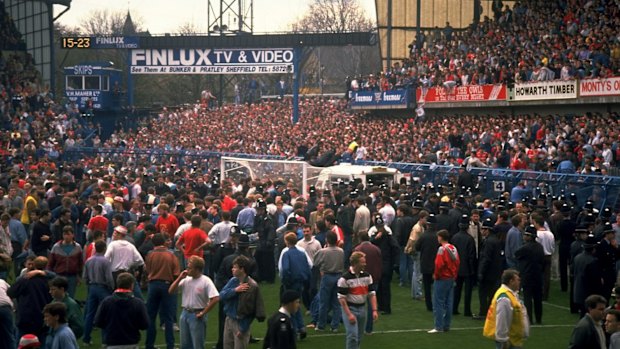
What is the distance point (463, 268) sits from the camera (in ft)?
57.6

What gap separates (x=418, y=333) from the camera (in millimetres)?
16516

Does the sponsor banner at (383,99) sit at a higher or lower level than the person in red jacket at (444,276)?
higher

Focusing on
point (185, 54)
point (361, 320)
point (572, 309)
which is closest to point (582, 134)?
point (572, 309)

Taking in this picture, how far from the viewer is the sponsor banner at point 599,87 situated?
33125 mm

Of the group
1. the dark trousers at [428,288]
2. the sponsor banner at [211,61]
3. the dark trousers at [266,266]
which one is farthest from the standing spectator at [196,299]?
the sponsor banner at [211,61]

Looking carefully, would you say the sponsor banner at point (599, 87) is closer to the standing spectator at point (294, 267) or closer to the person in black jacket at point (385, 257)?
the person in black jacket at point (385, 257)

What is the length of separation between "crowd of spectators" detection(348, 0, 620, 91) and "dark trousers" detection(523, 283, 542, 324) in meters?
18.0

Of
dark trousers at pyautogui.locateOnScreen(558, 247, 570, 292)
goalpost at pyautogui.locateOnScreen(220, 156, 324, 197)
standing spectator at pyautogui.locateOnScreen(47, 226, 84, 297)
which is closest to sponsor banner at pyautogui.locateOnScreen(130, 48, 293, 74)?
goalpost at pyautogui.locateOnScreen(220, 156, 324, 197)

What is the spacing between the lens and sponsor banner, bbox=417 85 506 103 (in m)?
38.9

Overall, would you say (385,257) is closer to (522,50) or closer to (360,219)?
(360,219)

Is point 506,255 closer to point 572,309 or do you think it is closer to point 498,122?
point 572,309

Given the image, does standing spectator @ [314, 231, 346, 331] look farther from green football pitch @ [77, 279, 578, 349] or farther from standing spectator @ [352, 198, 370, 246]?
standing spectator @ [352, 198, 370, 246]

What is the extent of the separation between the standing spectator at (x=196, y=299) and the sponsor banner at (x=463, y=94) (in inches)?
1060

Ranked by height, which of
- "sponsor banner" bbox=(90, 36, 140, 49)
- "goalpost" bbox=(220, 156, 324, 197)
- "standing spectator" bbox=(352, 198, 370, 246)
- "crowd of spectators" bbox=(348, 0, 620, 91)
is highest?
"sponsor banner" bbox=(90, 36, 140, 49)
